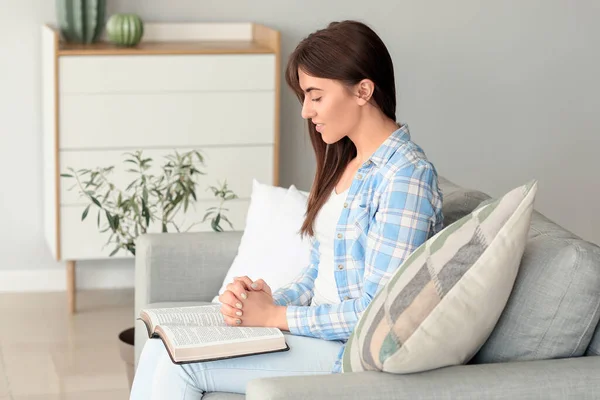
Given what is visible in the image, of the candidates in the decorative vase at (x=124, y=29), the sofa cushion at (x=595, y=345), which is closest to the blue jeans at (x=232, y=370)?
the sofa cushion at (x=595, y=345)

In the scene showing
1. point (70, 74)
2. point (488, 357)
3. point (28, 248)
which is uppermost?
point (70, 74)

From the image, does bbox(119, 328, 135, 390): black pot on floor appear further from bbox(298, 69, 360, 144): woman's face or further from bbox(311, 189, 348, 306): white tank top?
bbox(298, 69, 360, 144): woman's face

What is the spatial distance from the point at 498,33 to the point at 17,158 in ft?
→ 7.37

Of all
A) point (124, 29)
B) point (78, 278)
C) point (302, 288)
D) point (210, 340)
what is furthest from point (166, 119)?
point (210, 340)

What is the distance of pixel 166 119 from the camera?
3.85 metres

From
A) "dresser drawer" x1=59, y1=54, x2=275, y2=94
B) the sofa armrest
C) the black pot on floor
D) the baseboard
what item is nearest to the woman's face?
the sofa armrest

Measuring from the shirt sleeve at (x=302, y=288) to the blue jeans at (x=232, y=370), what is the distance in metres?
0.29

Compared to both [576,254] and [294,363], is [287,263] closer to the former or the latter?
[294,363]

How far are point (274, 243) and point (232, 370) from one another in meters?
0.70

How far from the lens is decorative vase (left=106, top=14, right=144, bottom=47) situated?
3879mm

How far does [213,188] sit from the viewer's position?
389 centimetres

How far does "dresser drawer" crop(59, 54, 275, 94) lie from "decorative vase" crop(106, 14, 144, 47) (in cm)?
17

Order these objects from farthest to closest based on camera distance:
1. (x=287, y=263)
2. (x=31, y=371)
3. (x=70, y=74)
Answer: (x=70, y=74) → (x=31, y=371) → (x=287, y=263)

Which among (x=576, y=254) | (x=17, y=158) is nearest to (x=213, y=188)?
(x=17, y=158)
